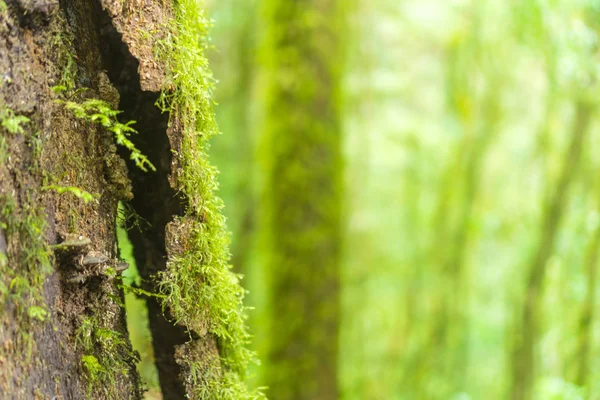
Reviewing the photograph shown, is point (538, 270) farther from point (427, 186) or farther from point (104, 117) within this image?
point (104, 117)

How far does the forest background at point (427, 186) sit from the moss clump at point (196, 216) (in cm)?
221

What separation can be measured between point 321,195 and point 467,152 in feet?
16.3

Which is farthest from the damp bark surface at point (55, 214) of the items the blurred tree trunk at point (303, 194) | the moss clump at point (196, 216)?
the blurred tree trunk at point (303, 194)

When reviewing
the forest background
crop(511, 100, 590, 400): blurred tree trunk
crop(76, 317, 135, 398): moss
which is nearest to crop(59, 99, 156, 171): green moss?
crop(76, 317, 135, 398): moss

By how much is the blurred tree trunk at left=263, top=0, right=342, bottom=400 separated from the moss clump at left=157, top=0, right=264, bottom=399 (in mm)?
2459

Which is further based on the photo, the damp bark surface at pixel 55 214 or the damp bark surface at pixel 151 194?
the damp bark surface at pixel 151 194

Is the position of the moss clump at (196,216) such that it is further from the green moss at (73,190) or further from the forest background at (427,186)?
the forest background at (427,186)

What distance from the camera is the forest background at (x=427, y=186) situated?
3.63 m

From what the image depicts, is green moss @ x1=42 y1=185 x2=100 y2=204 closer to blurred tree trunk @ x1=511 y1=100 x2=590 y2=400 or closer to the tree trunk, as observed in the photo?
the tree trunk

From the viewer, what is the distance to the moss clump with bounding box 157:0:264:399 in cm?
96

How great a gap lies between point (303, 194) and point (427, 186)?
6.32 m

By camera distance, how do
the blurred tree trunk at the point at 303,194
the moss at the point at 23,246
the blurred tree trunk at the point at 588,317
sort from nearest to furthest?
the moss at the point at 23,246 → the blurred tree trunk at the point at 303,194 → the blurred tree trunk at the point at 588,317

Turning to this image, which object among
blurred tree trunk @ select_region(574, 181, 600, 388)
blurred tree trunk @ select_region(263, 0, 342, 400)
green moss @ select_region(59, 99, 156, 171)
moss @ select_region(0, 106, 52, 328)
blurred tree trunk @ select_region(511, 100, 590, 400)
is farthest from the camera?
blurred tree trunk @ select_region(574, 181, 600, 388)

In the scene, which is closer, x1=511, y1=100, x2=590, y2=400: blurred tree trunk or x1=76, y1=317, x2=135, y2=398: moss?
x1=76, y1=317, x2=135, y2=398: moss
